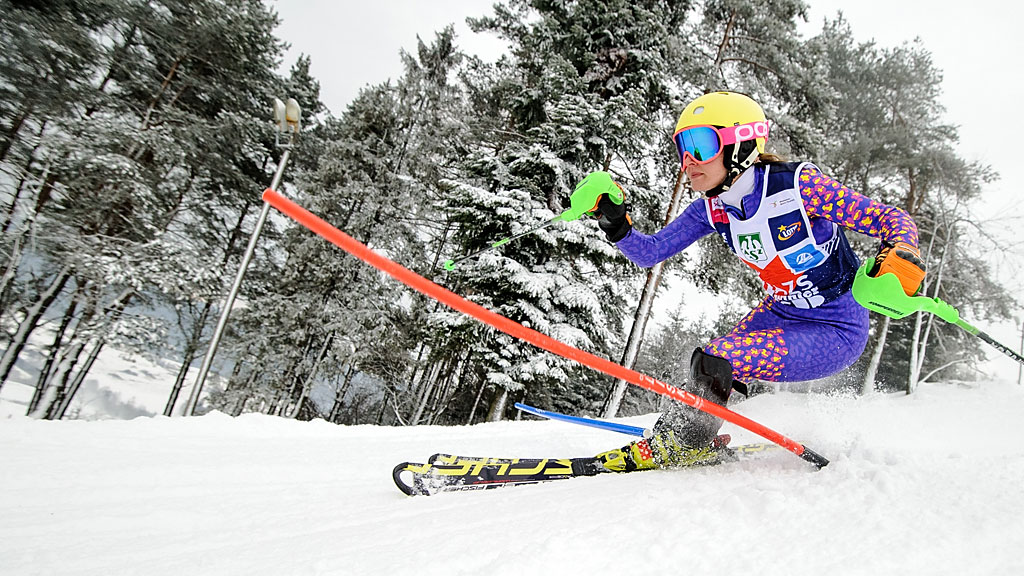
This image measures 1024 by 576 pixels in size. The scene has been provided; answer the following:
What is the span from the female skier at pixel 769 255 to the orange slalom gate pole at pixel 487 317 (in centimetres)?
30

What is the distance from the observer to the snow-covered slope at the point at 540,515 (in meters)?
1.29

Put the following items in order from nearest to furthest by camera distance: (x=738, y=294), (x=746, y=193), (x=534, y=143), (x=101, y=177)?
(x=746, y=193)
(x=101, y=177)
(x=534, y=143)
(x=738, y=294)

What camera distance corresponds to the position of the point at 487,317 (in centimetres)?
154

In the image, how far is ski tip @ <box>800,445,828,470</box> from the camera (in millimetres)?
2078

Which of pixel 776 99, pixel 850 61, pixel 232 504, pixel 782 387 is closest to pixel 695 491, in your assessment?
pixel 232 504

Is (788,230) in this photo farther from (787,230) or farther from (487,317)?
(487,317)

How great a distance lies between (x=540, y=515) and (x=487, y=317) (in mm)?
814

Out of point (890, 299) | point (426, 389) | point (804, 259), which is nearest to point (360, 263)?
point (426, 389)

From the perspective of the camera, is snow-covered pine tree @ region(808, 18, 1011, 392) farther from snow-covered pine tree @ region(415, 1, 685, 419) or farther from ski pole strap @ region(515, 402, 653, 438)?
ski pole strap @ region(515, 402, 653, 438)

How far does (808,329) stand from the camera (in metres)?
2.39

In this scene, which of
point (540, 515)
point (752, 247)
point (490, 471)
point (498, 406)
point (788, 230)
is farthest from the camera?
point (498, 406)

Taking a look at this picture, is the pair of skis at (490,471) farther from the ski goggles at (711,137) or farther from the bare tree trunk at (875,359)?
the bare tree trunk at (875,359)

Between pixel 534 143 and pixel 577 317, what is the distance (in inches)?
150

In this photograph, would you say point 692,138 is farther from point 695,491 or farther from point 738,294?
point 738,294
